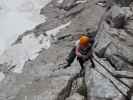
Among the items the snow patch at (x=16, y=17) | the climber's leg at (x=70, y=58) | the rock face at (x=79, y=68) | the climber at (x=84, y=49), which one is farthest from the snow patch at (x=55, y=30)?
the climber at (x=84, y=49)

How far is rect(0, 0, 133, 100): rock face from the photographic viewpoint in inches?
580

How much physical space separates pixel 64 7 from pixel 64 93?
1449cm

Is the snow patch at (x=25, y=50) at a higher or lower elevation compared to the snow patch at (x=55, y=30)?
lower

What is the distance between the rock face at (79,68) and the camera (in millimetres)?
14727

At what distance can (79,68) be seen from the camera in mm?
17562

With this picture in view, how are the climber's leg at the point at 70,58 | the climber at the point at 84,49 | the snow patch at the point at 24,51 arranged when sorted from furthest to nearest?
1. the snow patch at the point at 24,51
2. the climber's leg at the point at 70,58
3. the climber at the point at 84,49

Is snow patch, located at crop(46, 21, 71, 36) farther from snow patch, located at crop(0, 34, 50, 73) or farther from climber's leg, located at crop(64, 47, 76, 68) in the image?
climber's leg, located at crop(64, 47, 76, 68)

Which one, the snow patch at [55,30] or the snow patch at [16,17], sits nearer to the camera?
the snow patch at [55,30]

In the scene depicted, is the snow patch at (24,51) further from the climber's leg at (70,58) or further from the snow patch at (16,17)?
the climber's leg at (70,58)

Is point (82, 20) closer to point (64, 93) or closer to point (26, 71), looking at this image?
point (26, 71)

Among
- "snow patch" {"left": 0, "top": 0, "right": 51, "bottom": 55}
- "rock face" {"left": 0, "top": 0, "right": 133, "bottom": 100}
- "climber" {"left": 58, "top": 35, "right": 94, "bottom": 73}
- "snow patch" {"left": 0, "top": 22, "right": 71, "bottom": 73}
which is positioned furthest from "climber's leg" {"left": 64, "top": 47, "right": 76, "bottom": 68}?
"snow patch" {"left": 0, "top": 0, "right": 51, "bottom": 55}

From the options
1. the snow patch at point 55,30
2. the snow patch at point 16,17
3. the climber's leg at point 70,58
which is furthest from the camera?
the snow patch at point 16,17

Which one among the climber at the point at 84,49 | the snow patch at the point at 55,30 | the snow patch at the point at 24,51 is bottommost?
the snow patch at the point at 24,51

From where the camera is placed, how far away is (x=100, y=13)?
956 inches
